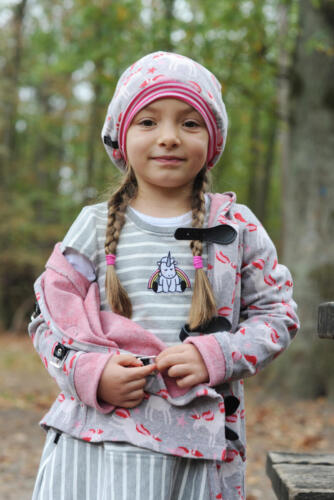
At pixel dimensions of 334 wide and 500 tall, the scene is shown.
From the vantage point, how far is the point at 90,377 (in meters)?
1.96

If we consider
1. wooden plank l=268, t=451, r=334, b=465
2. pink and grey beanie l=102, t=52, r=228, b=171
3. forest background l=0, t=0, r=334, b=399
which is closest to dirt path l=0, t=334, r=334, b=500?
forest background l=0, t=0, r=334, b=399

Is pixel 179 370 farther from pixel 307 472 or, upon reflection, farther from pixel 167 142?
pixel 307 472

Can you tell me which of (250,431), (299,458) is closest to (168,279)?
(299,458)

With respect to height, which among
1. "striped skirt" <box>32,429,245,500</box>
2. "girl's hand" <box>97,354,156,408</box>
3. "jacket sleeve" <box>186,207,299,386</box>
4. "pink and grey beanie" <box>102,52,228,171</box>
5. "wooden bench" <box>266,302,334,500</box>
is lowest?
"wooden bench" <box>266,302,334,500</box>

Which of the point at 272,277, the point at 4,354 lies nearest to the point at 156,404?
the point at 272,277

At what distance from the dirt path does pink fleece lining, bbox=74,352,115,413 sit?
10.4 feet

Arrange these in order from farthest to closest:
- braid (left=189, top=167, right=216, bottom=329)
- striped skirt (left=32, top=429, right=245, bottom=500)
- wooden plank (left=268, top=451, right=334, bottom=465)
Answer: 1. wooden plank (left=268, top=451, right=334, bottom=465)
2. braid (left=189, top=167, right=216, bottom=329)
3. striped skirt (left=32, top=429, right=245, bottom=500)

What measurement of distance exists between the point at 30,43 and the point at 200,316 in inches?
837

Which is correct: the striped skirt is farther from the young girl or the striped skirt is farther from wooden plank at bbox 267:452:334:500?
wooden plank at bbox 267:452:334:500

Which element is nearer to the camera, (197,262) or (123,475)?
(123,475)

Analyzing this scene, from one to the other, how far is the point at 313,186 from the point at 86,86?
11811 millimetres

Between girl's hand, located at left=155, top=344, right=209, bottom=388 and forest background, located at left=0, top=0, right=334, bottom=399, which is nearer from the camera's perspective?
girl's hand, located at left=155, top=344, right=209, bottom=388

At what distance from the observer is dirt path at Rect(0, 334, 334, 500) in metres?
5.25

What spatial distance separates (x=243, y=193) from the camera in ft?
80.3
